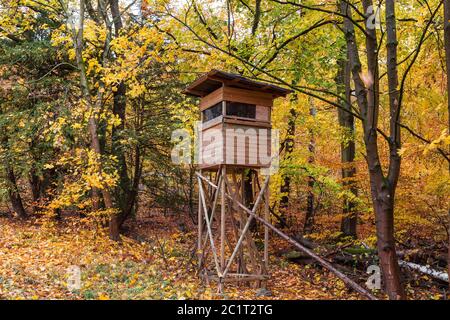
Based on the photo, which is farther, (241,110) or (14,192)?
(14,192)

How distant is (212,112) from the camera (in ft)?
28.3

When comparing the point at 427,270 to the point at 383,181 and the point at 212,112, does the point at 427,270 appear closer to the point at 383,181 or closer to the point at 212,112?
the point at 383,181

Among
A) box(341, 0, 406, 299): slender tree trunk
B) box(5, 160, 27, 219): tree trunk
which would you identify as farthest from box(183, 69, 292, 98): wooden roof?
box(5, 160, 27, 219): tree trunk

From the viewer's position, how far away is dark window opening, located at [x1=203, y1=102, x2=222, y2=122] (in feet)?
27.2

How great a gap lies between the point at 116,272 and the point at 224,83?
4636 mm

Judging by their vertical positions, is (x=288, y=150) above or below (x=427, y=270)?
above

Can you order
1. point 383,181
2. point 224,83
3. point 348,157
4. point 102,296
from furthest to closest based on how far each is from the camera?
point 348,157 → point 224,83 → point 102,296 → point 383,181

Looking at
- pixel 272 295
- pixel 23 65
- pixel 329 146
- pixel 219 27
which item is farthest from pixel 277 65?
pixel 23 65

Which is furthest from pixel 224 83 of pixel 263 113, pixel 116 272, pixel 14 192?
pixel 14 192

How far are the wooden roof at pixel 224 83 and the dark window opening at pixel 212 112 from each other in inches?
15.3

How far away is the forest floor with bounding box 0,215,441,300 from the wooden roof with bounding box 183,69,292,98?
3.83 metres

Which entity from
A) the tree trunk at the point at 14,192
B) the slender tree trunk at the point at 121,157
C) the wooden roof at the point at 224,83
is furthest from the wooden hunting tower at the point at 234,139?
the tree trunk at the point at 14,192

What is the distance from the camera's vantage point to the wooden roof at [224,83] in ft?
25.5

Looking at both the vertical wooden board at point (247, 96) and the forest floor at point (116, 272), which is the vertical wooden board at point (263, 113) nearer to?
the vertical wooden board at point (247, 96)
